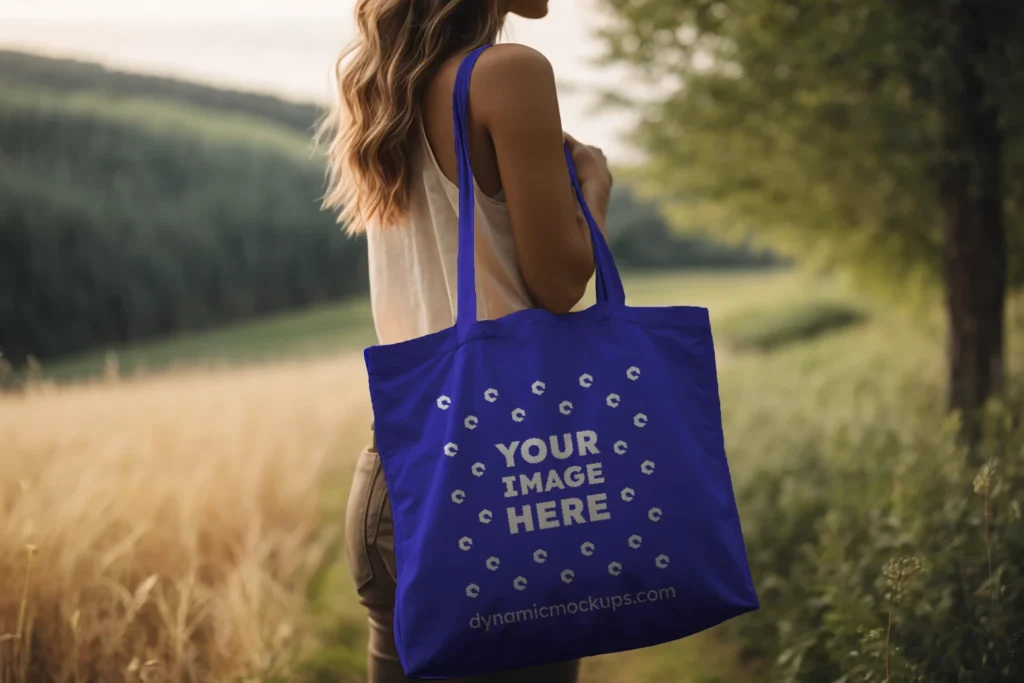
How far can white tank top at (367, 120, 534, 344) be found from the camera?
1478 millimetres

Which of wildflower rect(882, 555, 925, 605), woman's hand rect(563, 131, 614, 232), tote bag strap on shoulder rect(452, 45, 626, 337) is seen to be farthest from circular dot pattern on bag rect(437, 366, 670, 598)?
wildflower rect(882, 555, 925, 605)

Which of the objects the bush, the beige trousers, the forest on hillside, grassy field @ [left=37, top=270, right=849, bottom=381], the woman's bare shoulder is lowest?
the bush

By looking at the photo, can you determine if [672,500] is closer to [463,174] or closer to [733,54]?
[463,174]

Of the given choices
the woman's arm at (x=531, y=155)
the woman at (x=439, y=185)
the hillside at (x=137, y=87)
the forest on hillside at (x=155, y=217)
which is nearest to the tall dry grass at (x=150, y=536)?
the woman at (x=439, y=185)

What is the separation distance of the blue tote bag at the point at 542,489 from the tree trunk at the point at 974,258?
289 cm

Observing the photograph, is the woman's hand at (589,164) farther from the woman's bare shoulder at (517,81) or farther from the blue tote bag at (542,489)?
the woman's bare shoulder at (517,81)

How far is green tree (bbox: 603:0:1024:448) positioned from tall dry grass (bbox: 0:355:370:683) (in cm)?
262

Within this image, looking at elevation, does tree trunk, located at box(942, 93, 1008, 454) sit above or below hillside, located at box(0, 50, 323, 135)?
below

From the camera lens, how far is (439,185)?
153cm

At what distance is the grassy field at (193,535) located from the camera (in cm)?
243

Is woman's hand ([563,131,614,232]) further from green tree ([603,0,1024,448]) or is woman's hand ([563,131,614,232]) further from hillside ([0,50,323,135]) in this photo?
hillside ([0,50,323,135])

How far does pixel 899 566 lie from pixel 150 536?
2480 mm

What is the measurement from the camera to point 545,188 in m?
1.38

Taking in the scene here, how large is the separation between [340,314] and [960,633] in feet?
70.7
